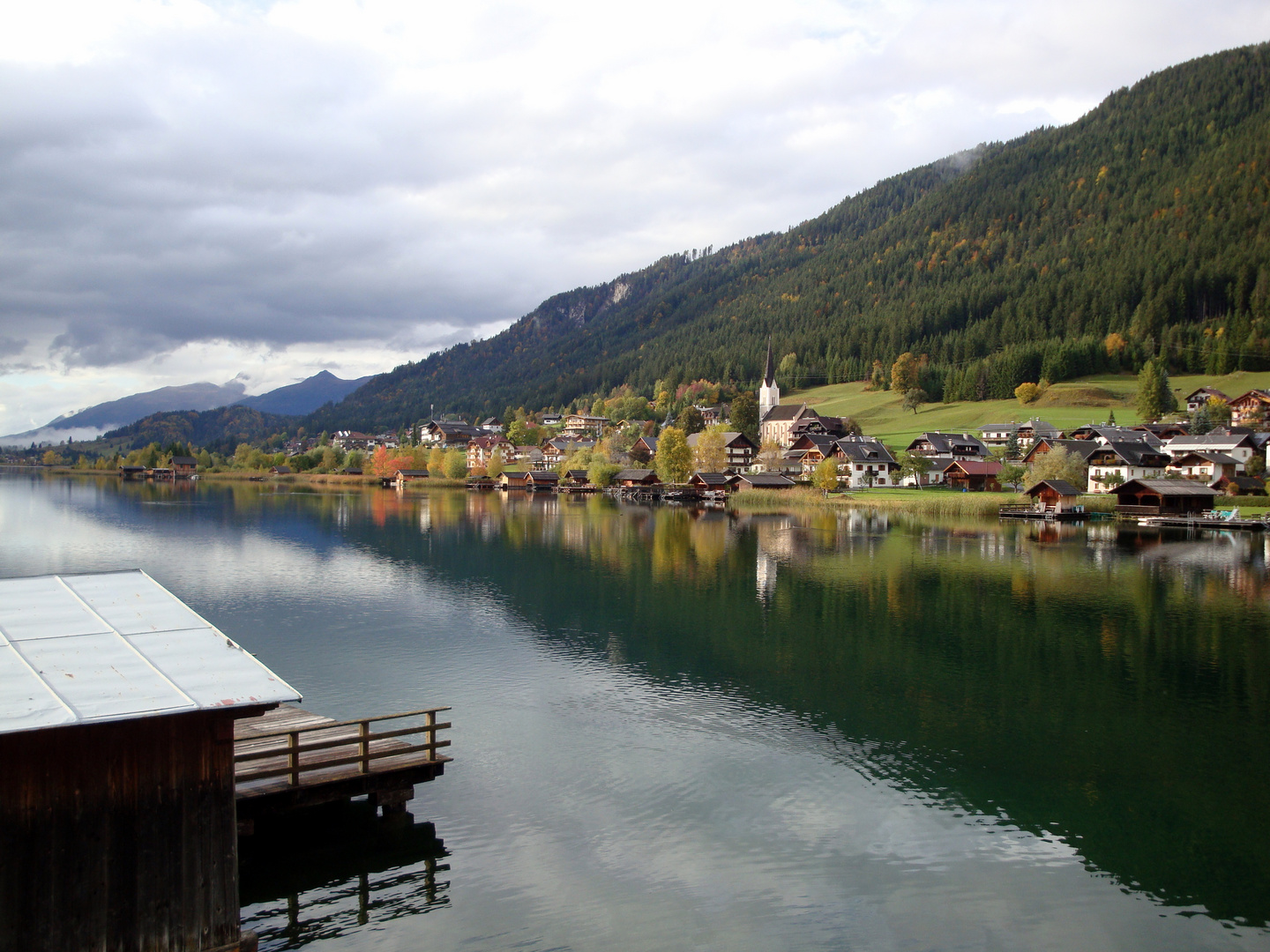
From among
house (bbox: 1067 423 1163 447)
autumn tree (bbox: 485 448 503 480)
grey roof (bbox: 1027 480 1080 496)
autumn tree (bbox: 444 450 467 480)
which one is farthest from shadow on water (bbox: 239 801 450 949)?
autumn tree (bbox: 444 450 467 480)

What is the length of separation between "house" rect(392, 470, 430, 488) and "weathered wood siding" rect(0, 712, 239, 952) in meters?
127

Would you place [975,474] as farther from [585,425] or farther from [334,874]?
[585,425]

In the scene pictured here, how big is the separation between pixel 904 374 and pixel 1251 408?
49.2m

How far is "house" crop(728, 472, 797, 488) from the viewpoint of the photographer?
97062mm

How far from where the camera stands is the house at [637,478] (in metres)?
112

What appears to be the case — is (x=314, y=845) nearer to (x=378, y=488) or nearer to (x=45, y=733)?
(x=45, y=733)

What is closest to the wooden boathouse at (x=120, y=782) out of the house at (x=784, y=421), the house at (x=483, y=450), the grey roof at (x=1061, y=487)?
the grey roof at (x=1061, y=487)

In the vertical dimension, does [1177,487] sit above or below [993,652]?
above

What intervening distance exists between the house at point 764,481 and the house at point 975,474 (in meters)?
17.8

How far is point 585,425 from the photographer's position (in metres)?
176

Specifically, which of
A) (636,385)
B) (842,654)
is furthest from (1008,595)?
(636,385)

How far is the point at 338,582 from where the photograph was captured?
36.9m

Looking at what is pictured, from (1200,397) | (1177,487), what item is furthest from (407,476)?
(1200,397)

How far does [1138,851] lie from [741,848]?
6.22 meters
